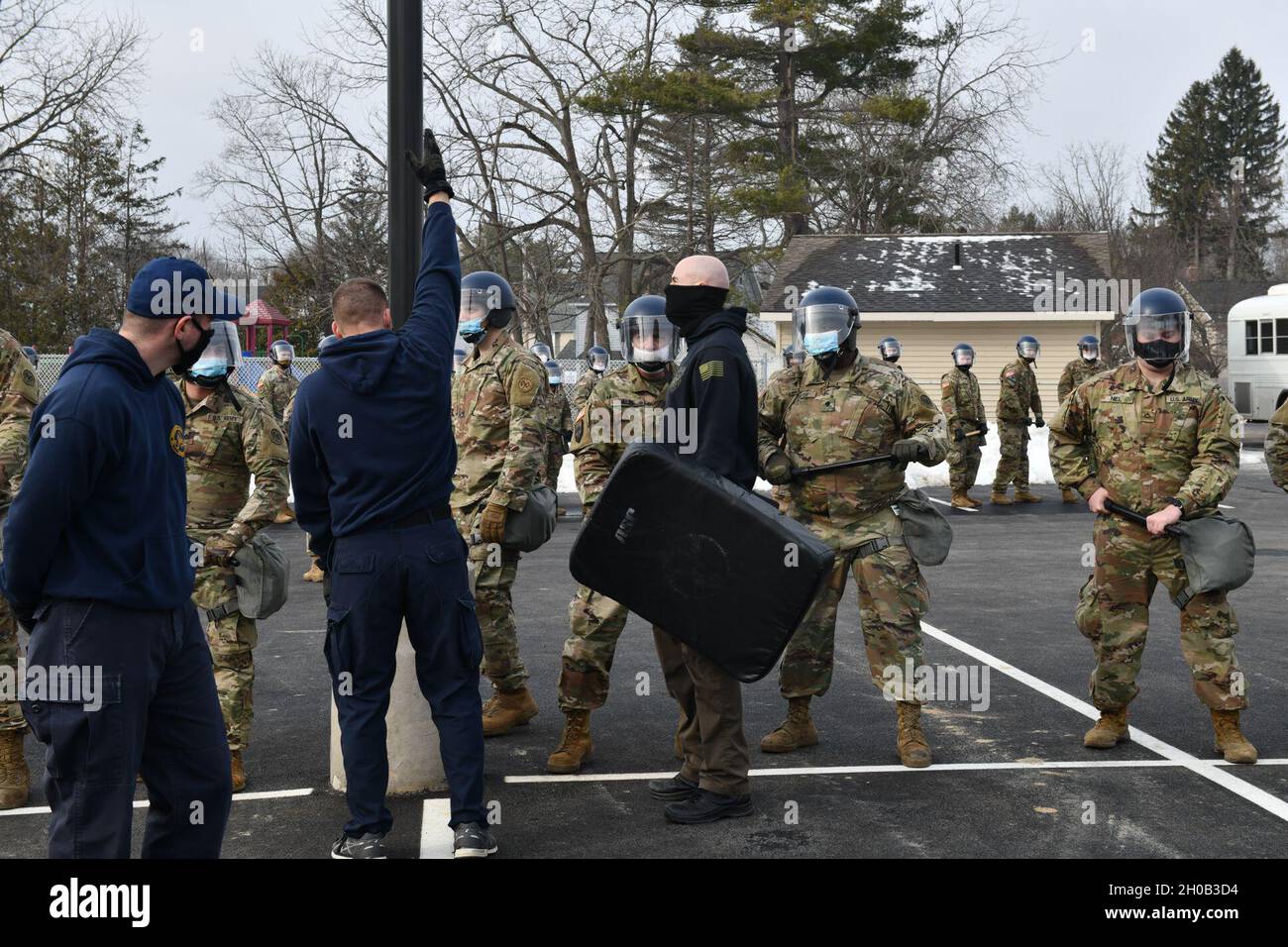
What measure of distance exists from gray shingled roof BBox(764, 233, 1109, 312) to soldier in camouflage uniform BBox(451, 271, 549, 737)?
1012 inches

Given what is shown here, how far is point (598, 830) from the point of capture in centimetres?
536

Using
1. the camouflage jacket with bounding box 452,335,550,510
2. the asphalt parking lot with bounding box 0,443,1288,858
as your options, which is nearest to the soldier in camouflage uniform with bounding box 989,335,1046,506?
the asphalt parking lot with bounding box 0,443,1288,858

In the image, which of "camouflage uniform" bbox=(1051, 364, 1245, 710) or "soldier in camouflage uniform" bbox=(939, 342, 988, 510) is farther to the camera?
"soldier in camouflage uniform" bbox=(939, 342, 988, 510)

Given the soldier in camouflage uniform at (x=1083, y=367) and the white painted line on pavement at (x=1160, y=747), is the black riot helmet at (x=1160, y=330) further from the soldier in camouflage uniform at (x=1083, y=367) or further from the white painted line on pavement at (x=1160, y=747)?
the soldier in camouflage uniform at (x=1083, y=367)

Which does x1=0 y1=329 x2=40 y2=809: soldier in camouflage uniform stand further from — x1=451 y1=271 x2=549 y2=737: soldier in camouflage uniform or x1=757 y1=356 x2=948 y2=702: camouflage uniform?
x1=757 y1=356 x2=948 y2=702: camouflage uniform

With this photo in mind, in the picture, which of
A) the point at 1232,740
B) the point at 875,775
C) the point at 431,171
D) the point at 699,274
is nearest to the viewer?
the point at 431,171

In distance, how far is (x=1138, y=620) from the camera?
6.47 meters

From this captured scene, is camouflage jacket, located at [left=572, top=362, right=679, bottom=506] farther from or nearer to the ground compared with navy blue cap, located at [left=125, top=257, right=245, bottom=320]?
nearer to the ground

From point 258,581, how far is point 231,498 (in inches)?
21.4

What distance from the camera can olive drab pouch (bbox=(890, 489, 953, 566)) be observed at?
21.3 feet

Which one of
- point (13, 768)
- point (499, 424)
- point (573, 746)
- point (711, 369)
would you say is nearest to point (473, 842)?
point (573, 746)

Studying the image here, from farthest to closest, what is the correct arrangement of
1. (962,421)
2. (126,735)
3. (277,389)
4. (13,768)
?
(962,421), (277,389), (13,768), (126,735)

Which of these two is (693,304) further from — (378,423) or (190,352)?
(190,352)
